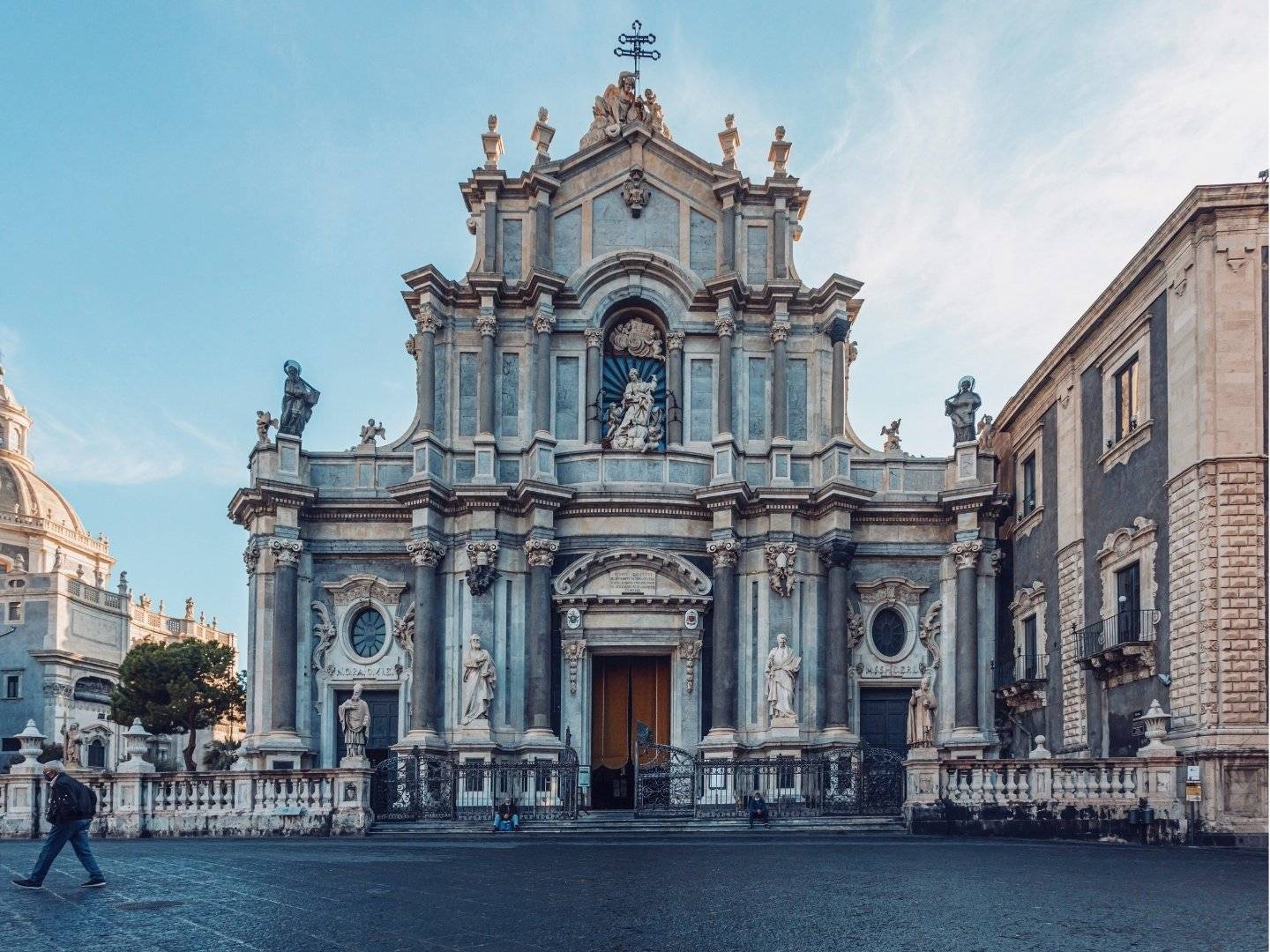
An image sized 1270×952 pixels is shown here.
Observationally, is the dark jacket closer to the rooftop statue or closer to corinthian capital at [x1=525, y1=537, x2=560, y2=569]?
corinthian capital at [x1=525, y1=537, x2=560, y2=569]

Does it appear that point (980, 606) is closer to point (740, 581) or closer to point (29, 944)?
point (740, 581)

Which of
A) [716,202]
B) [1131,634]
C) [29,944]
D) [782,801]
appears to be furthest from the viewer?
Answer: [716,202]

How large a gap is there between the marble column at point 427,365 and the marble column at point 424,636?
3034 mm

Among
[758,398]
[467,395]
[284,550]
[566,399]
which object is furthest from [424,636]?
[758,398]

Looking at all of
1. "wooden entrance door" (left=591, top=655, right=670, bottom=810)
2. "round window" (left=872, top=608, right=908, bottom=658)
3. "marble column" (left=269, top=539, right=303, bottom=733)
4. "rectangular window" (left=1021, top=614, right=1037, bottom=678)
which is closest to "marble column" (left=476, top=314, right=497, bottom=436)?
"marble column" (left=269, top=539, right=303, bottom=733)

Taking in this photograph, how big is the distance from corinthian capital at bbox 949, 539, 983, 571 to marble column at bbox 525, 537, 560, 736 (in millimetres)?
9332

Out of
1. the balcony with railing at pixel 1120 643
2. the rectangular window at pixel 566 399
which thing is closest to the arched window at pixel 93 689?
the rectangular window at pixel 566 399

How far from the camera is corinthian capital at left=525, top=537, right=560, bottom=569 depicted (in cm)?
3116

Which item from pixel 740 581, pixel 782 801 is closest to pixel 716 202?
pixel 740 581

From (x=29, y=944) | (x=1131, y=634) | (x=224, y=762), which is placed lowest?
(x=224, y=762)

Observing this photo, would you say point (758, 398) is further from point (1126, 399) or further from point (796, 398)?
point (1126, 399)

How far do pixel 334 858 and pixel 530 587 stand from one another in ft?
47.4

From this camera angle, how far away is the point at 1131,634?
24.3 meters

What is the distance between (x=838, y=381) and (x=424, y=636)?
11.5m
